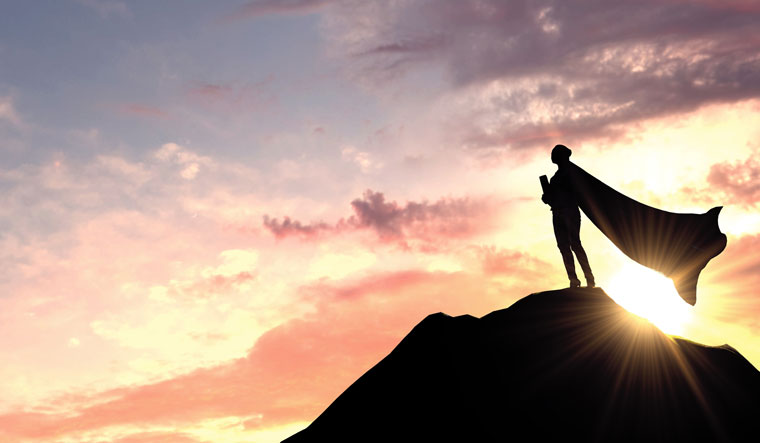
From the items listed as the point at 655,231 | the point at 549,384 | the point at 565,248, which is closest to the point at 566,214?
the point at 565,248

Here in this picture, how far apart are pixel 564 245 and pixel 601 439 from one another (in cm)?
559

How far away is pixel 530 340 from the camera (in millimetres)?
17344

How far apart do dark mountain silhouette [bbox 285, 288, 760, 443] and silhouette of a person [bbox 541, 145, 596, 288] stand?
3.35ft

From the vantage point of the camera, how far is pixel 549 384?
53.8 ft

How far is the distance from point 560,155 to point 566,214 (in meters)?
1.59

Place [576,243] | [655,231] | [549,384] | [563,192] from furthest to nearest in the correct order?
[563,192], [576,243], [655,231], [549,384]

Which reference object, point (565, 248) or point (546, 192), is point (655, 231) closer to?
point (565, 248)

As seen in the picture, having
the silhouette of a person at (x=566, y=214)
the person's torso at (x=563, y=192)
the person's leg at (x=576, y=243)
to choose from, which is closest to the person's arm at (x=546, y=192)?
the silhouette of a person at (x=566, y=214)

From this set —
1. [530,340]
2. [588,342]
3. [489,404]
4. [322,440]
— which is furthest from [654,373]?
[322,440]

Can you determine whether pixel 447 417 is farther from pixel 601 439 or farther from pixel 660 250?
pixel 660 250

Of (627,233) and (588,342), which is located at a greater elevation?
(627,233)

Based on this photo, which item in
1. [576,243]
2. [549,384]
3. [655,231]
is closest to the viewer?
[549,384]

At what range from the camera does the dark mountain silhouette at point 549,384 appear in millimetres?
15930

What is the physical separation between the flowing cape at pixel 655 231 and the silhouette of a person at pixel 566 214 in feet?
0.75
